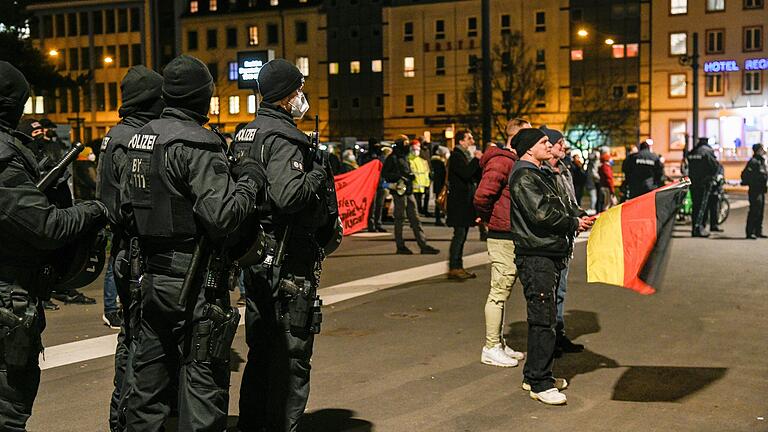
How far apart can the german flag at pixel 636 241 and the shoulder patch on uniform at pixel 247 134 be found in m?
2.86

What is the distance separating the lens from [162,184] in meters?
4.55

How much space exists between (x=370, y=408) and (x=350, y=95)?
76984mm

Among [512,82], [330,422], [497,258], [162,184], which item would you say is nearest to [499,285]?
[497,258]

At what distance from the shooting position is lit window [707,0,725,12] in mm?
68500

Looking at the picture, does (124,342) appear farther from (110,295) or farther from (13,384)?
(110,295)

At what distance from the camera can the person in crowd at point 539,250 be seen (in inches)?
266

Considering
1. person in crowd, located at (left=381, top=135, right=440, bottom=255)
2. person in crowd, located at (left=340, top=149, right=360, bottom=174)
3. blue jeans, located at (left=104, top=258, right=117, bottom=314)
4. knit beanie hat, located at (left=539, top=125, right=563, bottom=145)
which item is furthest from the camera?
person in crowd, located at (left=340, top=149, right=360, bottom=174)

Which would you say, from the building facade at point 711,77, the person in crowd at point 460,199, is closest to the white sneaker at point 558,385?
the person in crowd at point 460,199

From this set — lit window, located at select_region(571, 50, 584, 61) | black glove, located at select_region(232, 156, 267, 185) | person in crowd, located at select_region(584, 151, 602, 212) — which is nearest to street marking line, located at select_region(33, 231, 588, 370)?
black glove, located at select_region(232, 156, 267, 185)

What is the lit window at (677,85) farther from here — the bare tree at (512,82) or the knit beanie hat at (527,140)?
the knit beanie hat at (527,140)

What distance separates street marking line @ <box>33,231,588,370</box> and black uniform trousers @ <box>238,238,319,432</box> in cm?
118

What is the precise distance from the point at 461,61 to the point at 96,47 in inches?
1456

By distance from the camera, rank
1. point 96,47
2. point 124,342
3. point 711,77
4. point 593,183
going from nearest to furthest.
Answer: point 124,342, point 593,183, point 711,77, point 96,47

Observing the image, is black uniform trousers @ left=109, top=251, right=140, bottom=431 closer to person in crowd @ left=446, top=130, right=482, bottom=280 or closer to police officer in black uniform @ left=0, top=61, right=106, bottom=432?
police officer in black uniform @ left=0, top=61, right=106, bottom=432
